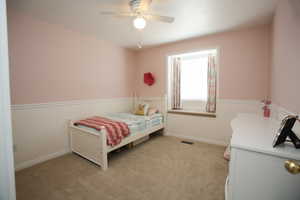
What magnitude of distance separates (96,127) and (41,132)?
102 cm

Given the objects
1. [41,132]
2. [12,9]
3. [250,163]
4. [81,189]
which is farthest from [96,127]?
[12,9]

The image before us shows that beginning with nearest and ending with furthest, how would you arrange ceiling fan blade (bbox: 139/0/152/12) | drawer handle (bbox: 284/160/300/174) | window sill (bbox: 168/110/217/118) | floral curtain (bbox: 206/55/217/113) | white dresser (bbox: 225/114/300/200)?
drawer handle (bbox: 284/160/300/174), white dresser (bbox: 225/114/300/200), ceiling fan blade (bbox: 139/0/152/12), window sill (bbox: 168/110/217/118), floral curtain (bbox: 206/55/217/113)

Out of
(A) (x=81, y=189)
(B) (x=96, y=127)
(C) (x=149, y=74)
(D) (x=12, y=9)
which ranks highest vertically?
(D) (x=12, y=9)

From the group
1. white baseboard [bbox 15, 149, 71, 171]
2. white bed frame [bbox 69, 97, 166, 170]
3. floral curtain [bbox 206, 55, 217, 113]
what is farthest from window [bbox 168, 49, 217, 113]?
white baseboard [bbox 15, 149, 71, 171]

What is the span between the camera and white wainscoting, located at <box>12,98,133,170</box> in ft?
6.71

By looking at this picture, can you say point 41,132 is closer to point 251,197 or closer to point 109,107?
point 109,107

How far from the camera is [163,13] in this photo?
2.13 metres

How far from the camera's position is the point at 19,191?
1.61 metres

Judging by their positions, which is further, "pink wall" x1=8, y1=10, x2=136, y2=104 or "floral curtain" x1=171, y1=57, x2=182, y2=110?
"floral curtain" x1=171, y1=57, x2=182, y2=110

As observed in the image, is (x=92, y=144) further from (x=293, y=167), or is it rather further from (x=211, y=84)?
(x=211, y=84)

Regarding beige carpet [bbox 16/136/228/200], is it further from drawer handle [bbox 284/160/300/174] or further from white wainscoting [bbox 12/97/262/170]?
drawer handle [bbox 284/160/300/174]

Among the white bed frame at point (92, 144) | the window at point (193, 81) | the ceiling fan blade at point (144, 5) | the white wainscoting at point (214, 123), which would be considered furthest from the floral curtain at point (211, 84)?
the ceiling fan blade at point (144, 5)

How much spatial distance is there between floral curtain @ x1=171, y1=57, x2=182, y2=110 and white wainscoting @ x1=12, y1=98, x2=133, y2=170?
7.37 feet

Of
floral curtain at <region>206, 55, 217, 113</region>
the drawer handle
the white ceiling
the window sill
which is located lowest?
the window sill
